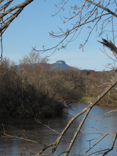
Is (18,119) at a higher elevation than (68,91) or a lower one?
lower

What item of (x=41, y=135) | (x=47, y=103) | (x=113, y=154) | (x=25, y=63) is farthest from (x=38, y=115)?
(x=113, y=154)

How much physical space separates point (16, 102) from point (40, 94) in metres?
2.63

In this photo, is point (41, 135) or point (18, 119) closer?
point (41, 135)

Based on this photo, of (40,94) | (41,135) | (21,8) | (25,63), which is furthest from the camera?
(25,63)

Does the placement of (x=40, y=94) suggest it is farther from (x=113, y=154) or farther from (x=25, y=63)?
(x=113, y=154)

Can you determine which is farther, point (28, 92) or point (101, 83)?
point (28, 92)

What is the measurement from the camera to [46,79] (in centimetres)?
2867

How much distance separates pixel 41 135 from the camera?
58.2ft

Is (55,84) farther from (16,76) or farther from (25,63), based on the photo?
(25,63)

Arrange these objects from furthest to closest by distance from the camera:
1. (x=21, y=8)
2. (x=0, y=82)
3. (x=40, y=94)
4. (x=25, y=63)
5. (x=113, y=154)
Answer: (x=25, y=63)
(x=40, y=94)
(x=0, y=82)
(x=113, y=154)
(x=21, y=8)

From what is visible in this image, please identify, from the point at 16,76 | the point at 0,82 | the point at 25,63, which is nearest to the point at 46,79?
the point at 16,76

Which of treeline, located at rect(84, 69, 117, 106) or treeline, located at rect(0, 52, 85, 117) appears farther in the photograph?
treeline, located at rect(0, 52, 85, 117)

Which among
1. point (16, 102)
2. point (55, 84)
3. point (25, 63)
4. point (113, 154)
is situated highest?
point (25, 63)

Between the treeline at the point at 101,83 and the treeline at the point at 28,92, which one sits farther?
the treeline at the point at 28,92
